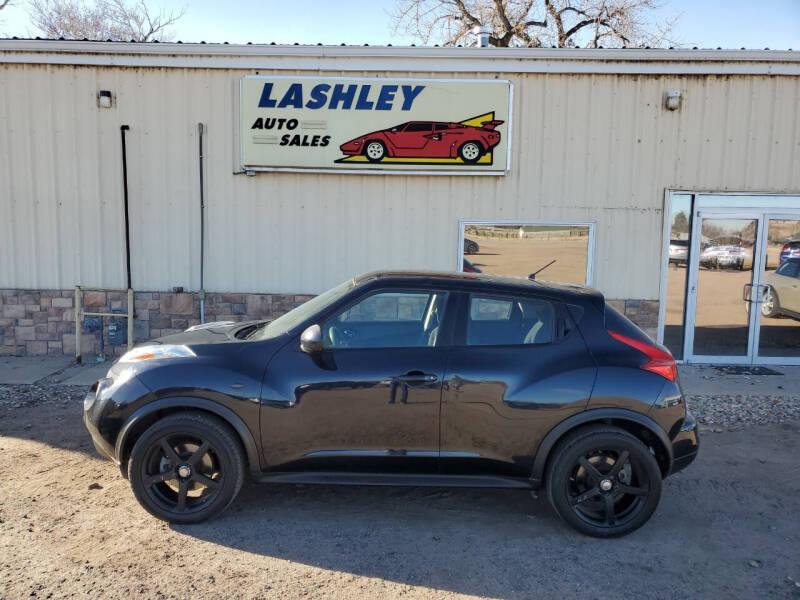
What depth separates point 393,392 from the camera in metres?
3.84

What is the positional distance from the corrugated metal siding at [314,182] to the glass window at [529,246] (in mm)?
193

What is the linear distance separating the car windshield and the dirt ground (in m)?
1.17

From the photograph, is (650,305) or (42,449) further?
(650,305)

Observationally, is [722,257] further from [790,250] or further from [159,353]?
[159,353]

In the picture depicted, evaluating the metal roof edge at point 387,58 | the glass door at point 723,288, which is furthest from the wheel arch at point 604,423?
the metal roof edge at point 387,58

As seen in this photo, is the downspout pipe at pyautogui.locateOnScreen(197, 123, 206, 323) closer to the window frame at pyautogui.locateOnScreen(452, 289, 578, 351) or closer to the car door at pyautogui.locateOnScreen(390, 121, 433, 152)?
the car door at pyautogui.locateOnScreen(390, 121, 433, 152)

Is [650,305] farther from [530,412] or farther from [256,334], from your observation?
[256,334]

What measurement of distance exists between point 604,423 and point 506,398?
2.17 ft

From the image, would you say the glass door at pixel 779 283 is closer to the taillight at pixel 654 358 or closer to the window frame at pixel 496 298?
the taillight at pixel 654 358

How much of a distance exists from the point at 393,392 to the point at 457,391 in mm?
398

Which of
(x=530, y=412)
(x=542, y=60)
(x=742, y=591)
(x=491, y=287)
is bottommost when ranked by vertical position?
(x=742, y=591)

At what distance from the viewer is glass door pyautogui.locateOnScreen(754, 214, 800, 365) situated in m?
8.61

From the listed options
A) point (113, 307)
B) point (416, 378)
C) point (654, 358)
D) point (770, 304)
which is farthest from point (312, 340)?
point (770, 304)

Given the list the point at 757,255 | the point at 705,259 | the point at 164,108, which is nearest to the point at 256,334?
the point at 164,108
